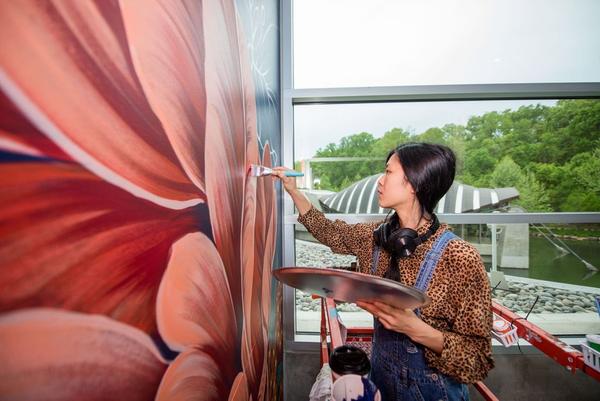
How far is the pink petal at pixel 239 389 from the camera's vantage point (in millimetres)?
742

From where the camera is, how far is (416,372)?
974 mm

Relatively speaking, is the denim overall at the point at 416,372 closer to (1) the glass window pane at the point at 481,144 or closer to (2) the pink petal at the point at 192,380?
(2) the pink petal at the point at 192,380

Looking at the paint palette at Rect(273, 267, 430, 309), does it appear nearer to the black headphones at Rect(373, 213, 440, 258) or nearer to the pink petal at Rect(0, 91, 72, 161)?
the black headphones at Rect(373, 213, 440, 258)

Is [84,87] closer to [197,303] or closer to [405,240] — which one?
[197,303]

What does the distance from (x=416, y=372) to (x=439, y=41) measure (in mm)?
2445

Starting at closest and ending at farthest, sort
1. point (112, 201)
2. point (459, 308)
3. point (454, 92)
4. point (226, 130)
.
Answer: point (112, 201) → point (226, 130) → point (459, 308) → point (454, 92)

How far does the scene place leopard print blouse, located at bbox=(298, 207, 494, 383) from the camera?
0.87 m

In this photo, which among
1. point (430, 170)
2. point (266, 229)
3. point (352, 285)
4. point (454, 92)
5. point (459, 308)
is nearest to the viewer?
point (352, 285)

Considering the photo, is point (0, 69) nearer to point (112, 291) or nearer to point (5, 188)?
point (5, 188)

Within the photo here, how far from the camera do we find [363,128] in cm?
234

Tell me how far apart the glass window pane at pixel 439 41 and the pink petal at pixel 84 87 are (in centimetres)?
206

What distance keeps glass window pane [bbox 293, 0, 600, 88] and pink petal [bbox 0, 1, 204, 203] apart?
6.77 feet

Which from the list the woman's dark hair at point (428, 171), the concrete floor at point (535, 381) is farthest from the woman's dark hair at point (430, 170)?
the concrete floor at point (535, 381)

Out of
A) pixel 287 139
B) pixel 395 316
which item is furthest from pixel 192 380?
pixel 287 139
